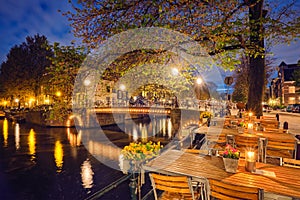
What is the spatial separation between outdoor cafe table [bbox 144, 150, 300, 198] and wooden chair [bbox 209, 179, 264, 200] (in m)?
0.31

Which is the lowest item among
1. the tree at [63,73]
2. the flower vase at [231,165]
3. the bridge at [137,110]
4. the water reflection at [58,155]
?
the water reflection at [58,155]

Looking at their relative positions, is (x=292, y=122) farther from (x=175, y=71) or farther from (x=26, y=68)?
(x=26, y=68)

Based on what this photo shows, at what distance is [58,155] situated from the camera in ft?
60.7

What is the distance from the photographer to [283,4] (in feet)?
31.4

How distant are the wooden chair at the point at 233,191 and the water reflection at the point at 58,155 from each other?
565 inches

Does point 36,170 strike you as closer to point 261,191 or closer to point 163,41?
point 163,41

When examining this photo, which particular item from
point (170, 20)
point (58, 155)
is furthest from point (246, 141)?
point (58, 155)

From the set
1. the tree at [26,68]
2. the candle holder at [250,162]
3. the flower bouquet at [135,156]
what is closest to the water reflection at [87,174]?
the flower bouquet at [135,156]

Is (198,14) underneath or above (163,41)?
above

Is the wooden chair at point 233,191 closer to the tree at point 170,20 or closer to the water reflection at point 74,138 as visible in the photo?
the tree at point 170,20

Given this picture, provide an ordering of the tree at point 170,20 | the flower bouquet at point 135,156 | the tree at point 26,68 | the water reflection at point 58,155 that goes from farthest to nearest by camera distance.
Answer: the tree at point 26,68, the water reflection at point 58,155, the tree at point 170,20, the flower bouquet at point 135,156

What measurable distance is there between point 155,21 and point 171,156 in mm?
3170

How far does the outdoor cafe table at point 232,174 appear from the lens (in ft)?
8.86

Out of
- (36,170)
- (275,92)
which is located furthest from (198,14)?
(275,92)
